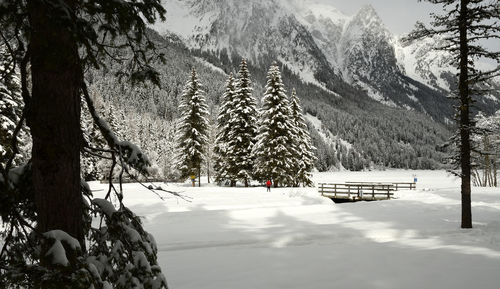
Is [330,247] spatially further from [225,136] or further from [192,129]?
[192,129]

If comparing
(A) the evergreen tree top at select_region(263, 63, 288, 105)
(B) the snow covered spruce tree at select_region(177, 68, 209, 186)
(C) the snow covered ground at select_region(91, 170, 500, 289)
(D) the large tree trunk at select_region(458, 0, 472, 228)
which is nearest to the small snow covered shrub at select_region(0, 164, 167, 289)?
(C) the snow covered ground at select_region(91, 170, 500, 289)

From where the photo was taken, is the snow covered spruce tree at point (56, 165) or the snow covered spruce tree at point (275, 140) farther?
the snow covered spruce tree at point (275, 140)

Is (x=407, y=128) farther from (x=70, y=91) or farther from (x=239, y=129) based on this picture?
(x=70, y=91)

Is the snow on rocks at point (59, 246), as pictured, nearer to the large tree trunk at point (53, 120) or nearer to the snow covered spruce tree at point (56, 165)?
the snow covered spruce tree at point (56, 165)

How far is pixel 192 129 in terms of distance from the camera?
37781mm

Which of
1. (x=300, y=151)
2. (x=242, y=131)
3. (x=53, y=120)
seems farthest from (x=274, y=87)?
(x=53, y=120)

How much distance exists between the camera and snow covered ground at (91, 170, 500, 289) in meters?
8.18

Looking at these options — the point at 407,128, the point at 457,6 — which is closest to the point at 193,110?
the point at 457,6

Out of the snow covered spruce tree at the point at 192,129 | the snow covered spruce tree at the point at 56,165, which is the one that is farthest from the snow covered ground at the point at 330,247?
the snow covered spruce tree at the point at 192,129

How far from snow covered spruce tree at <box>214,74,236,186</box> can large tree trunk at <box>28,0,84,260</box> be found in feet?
109

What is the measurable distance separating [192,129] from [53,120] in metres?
35.2

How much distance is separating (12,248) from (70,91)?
6.14 ft

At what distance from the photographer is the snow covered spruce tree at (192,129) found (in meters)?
38.0

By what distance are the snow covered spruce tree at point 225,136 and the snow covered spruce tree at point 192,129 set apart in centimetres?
185
